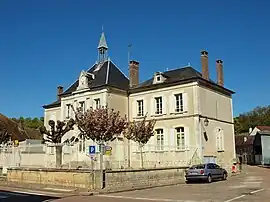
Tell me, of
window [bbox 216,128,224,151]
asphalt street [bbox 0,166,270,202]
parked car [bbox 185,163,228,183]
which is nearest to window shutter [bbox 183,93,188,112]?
window [bbox 216,128,224,151]

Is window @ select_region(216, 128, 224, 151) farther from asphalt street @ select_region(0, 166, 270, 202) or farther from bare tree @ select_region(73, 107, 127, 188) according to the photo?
asphalt street @ select_region(0, 166, 270, 202)

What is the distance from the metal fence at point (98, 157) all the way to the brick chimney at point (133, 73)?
6698mm

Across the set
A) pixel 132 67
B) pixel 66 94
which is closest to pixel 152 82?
pixel 132 67

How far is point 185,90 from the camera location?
3012 centimetres

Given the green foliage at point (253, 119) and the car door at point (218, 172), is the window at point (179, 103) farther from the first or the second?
the green foliage at point (253, 119)

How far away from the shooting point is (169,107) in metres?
31.0

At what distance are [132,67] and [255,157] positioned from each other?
29463 millimetres

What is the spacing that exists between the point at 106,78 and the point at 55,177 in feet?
50.1

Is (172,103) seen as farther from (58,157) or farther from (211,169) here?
(58,157)

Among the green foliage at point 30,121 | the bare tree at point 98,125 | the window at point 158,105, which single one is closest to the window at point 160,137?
the window at point 158,105

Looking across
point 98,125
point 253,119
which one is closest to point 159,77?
point 98,125

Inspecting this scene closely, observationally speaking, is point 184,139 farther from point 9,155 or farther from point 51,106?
point 51,106

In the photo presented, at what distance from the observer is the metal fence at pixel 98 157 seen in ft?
82.0

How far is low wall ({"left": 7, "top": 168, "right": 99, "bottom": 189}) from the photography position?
60.5 feet
